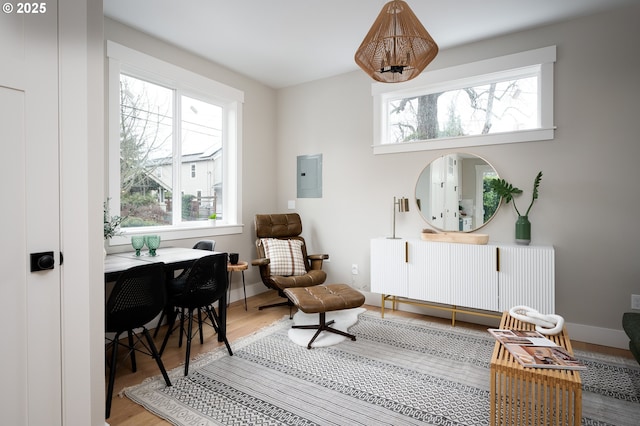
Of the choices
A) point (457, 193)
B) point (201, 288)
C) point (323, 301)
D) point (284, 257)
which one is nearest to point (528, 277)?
point (457, 193)

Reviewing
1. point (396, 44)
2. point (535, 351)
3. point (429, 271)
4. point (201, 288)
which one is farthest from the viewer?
point (429, 271)

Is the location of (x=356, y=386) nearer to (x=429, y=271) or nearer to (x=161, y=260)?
(x=429, y=271)

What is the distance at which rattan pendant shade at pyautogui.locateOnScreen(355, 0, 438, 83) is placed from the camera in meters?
1.83

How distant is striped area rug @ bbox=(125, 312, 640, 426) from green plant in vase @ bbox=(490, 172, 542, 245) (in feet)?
3.24

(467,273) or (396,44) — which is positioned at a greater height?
(396,44)

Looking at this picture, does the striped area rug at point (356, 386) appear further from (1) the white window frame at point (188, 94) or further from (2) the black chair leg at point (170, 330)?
(1) the white window frame at point (188, 94)

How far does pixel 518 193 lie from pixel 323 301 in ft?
6.87

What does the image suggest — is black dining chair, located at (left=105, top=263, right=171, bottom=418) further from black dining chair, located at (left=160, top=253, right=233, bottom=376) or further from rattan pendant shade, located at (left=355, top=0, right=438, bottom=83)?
rattan pendant shade, located at (left=355, top=0, right=438, bottom=83)

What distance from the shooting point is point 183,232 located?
138 inches

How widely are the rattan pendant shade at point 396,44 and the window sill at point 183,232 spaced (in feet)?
8.09

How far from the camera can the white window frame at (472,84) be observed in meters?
3.00

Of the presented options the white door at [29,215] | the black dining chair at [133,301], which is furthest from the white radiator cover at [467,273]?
the white door at [29,215]

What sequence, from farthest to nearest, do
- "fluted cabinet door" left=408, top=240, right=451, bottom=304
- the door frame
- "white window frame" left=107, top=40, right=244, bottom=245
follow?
"fluted cabinet door" left=408, top=240, right=451, bottom=304
"white window frame" left=107, top=40, right=244, bottom=245
the door frame

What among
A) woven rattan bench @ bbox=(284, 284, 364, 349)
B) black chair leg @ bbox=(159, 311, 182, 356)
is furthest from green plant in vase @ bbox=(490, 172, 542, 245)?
black chair leg @ bbox=(159, 311, 182, 356)
